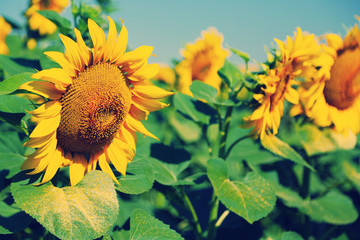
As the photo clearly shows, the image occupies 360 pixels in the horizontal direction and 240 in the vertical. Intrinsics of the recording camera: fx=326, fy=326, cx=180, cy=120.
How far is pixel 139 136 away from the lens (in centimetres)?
192

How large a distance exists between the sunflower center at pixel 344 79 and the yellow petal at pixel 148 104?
103 centimetres

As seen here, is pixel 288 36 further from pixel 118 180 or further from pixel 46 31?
pixel 46 31

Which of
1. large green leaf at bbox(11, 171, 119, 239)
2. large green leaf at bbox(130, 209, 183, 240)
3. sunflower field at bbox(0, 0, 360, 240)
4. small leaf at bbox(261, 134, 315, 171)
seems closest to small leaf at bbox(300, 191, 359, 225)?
sunflower field at bbox(0, 0, 360, 240)

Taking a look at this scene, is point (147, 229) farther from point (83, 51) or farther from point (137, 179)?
point (83, 51)

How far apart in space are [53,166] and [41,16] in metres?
2.28

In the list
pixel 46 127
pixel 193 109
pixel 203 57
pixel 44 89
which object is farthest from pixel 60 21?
pixel 203 57

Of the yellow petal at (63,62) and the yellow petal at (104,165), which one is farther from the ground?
the yellow petal at (63,62)

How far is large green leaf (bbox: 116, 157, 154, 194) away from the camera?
1295 millimetres

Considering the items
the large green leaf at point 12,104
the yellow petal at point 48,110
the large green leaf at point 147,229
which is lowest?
the large green leaf at point 147,229

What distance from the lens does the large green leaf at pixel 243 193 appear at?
1.35 m

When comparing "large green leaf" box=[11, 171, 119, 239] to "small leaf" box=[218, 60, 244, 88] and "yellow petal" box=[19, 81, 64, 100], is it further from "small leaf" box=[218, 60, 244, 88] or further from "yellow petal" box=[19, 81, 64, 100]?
"small leaf" box=[218, 60, 244, 88]

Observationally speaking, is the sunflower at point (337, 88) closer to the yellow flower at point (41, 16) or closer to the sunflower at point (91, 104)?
the sunflower at point (91, 104)

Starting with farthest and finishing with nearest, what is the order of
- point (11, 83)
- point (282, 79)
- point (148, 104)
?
point (282, 79)
point (148, 104)
point (11, 83)

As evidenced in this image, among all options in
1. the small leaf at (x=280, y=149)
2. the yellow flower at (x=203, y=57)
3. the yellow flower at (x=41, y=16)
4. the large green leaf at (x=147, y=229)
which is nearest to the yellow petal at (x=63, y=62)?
the large green leaf at (x=147, y=229)
